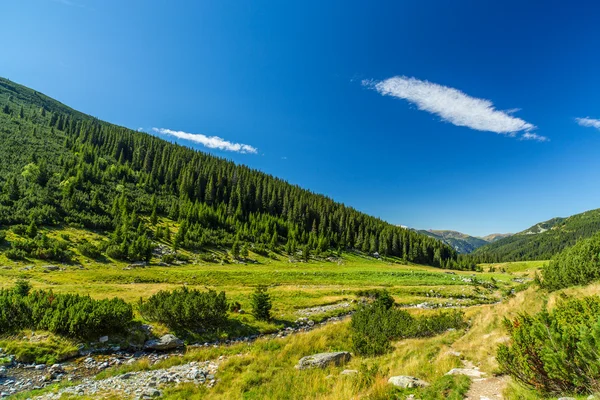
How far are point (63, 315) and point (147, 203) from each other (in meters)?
86.1

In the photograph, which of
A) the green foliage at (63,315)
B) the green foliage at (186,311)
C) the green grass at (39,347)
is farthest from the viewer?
the green foliage at (186,311)

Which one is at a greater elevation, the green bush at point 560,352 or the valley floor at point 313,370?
the green bush at point 560,352

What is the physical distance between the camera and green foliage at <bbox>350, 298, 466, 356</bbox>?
627 inches

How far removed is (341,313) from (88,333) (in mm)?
20967

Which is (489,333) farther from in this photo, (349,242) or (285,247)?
(349,242)

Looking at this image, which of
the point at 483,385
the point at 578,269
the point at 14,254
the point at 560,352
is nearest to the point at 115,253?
the point at 14,254

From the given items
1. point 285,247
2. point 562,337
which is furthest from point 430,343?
point 285,247

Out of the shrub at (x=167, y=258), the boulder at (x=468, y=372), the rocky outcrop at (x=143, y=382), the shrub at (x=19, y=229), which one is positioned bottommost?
the shrub at (x=167, y=258)

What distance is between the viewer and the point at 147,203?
92062 mm

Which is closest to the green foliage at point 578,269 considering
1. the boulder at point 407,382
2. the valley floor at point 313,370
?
the valley floor at point 313,370

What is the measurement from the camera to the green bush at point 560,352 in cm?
560

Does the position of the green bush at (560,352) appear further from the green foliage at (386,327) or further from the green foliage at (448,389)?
the green foliage at (386,327)

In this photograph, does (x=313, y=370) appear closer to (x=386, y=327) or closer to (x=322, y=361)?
(x=322, y=361)

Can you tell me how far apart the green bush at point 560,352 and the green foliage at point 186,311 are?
59.9ft
